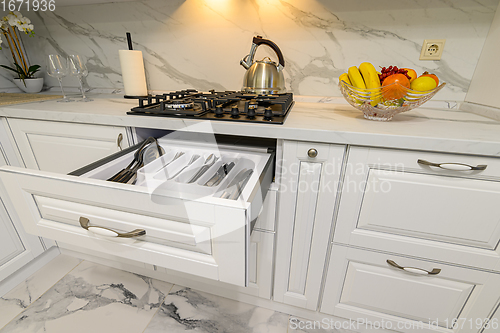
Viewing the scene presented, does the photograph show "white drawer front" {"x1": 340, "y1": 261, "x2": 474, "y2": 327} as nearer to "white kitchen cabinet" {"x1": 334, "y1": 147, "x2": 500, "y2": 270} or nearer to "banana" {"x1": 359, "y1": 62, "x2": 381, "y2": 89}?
"white kitchen cabinet" {"x1": 334, "y1": 147, "x2": 500, "y2": 270}

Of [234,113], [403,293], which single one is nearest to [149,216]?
[234,113]

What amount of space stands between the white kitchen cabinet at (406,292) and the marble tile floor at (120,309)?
8.9 inches

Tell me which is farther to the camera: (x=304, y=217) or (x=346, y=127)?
(x=304, y=217)

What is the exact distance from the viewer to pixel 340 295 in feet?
2.94

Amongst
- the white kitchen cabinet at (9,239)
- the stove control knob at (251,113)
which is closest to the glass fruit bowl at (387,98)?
the stove control knob at (251,113)

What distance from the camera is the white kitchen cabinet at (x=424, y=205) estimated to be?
631mm

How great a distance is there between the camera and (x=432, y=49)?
3.46 feet

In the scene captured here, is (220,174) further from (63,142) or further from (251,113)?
(63,142)

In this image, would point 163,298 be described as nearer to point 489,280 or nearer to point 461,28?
point 489,280

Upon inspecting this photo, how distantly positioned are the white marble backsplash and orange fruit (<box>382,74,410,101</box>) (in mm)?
479

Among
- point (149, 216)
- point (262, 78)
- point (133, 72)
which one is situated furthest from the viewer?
point (133, 72)

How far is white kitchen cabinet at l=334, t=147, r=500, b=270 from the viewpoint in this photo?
Answer: 0.63 meters

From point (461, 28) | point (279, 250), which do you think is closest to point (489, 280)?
point (279, 250)

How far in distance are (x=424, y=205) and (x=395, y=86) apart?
1.20ft
